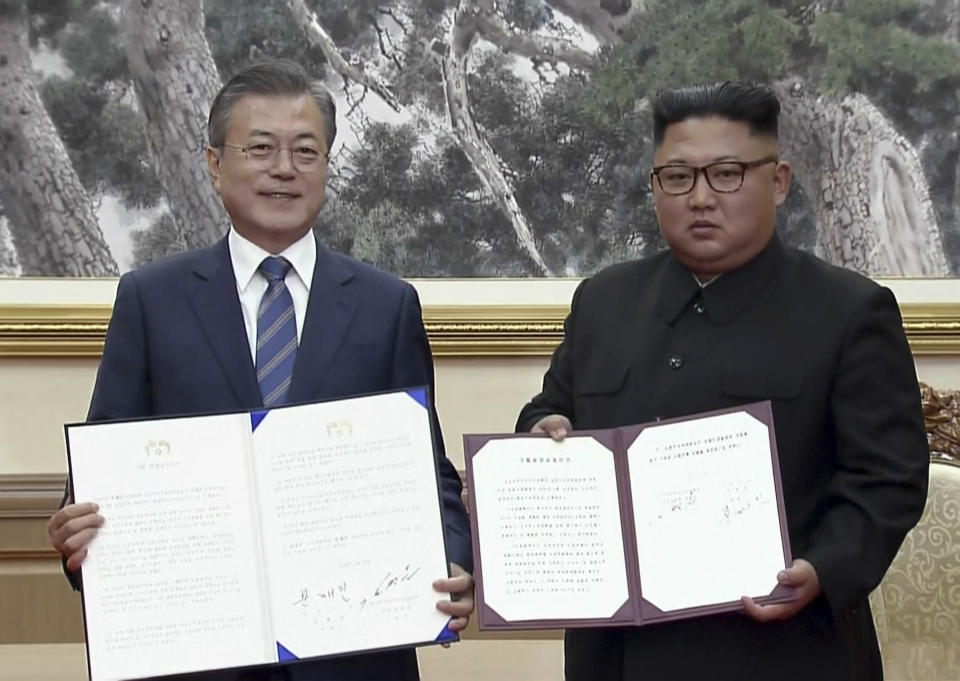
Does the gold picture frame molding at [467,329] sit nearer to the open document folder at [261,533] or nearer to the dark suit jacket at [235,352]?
the dark suit jacket at [235,352]

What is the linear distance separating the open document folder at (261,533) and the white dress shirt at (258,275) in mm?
261

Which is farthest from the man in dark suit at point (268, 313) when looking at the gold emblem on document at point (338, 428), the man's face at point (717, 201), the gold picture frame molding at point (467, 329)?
the gold picture frame molding at point (467, 329)

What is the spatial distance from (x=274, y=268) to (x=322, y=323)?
0.48 ft

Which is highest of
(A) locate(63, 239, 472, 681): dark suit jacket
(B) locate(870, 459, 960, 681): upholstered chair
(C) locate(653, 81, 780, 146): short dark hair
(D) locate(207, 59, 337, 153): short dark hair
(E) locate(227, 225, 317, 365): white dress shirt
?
(D) locate(207, 59, 337, 153): short dark hair

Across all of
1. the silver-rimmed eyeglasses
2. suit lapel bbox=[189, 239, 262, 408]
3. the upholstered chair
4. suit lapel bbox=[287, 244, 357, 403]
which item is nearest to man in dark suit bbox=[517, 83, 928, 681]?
suit lapel bbox=[287, 244, 357, 403]

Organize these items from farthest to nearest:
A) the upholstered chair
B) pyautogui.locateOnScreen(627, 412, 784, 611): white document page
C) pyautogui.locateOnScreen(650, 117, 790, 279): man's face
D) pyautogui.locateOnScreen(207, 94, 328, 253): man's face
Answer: the upholstered chair, pyautogui.locateOnScreen(207, 94, 328, 253): man's face, pyautogui.locateOnScreen(650, 117, 790, 279): man's face, pyautogui.locateOnScreen(627, 412, 784, 611): white document page

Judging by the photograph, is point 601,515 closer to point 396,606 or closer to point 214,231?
point 396,606

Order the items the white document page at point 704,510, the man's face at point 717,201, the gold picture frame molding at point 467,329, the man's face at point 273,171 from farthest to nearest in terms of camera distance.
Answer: the gold picture frame molding at point 467,329, the man's face at point 273,171, the man's face at point 717,201, the white document page at point 704,510

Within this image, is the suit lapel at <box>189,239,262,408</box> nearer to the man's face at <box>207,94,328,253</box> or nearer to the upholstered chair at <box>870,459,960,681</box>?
the man's face at <box>207,94,328,253</box>

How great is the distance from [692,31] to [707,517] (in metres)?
1.94

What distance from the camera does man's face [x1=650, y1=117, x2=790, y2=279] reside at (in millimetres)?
2059

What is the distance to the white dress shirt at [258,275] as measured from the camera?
2.21 meters

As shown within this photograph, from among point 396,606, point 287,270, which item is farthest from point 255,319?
point 396,606

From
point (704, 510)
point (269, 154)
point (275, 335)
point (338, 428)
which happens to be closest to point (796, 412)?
point (704, 510)
